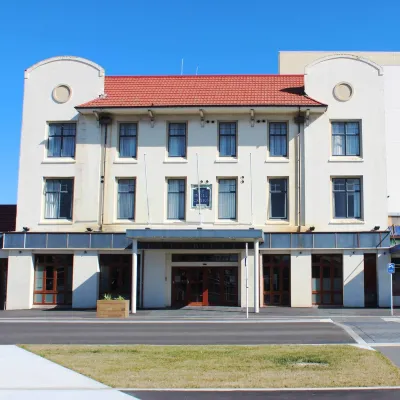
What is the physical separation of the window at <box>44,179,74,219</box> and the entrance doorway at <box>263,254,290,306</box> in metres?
9.96

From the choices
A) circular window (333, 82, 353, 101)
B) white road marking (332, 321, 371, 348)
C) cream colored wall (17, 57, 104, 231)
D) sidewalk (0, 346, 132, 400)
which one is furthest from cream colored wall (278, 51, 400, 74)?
sidewalk (0, 346, 132, 400)

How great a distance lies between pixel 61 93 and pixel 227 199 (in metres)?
9.89

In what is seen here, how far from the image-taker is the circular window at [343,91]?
99.5 ft

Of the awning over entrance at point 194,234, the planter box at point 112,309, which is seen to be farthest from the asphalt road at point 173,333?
the awning over entrance at point 194,234

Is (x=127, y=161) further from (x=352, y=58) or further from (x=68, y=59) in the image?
(x=352, y=58)

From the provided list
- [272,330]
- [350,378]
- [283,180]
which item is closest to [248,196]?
[283,180]

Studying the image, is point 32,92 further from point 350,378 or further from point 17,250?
point 350,378

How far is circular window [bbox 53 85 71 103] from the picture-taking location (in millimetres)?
31172

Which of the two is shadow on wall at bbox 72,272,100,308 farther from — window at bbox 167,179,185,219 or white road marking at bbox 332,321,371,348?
white road marking at bbox 332,321,371,348

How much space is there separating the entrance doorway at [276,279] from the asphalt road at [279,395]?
65.6 feet

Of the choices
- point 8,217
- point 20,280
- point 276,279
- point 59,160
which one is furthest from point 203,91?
point 20,280

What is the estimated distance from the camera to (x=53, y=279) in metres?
30.7

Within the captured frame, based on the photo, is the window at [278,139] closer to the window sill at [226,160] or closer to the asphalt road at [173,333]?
the window sill at [226,160]

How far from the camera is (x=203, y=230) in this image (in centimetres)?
2731
